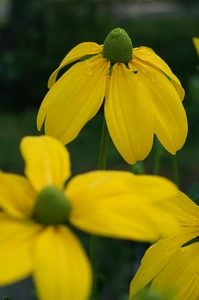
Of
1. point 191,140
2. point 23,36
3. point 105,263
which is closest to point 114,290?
point 105,263

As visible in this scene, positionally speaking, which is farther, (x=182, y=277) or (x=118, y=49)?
(x=118, y=49)

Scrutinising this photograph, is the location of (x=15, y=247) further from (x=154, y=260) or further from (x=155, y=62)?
(x=155, y=62)

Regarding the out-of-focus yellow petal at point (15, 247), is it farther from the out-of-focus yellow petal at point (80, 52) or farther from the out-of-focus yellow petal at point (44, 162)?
the out-of-focus yellow petal at point (80, 52)

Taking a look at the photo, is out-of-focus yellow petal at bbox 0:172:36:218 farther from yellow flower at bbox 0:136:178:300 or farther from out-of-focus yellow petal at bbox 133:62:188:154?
out-of-focus yellow petal at bbox 133:62:188:154

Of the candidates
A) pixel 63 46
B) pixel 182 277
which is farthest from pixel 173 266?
pixel 63 46

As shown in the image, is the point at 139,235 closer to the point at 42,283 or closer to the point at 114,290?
the point at 42,283

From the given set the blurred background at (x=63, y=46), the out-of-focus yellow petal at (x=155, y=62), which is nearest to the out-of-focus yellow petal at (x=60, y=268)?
the out-of-focus yellow petal at (x=155, y=62)
